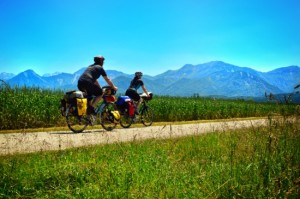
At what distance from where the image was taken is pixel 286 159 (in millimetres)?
4602

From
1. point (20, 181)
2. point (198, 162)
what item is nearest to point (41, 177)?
→ point (20, 181)

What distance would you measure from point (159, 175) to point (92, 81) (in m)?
7.64

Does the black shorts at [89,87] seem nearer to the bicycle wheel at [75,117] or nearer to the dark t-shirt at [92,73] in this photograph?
the dark t-shirt at [92,73]

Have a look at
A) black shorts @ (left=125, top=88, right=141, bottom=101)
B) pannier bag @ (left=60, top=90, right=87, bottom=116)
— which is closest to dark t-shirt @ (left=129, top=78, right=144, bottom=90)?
black shorts @ (left=125, top=88, right=141, bottom=101)

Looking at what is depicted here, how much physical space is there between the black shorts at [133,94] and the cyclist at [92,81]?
3569 millimetres

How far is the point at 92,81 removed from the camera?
12664 millimetres

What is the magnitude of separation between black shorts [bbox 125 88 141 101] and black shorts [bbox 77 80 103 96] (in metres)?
3.71

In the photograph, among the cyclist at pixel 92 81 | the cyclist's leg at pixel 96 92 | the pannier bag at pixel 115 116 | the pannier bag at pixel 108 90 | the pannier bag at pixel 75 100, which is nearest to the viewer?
the pannier bag at pixel 75 100

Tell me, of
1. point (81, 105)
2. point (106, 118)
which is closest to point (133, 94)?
point (106, 118)

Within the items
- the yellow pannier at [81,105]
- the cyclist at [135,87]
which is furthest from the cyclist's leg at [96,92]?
the cyclist at [135,87]

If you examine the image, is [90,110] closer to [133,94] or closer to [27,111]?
[133,94]

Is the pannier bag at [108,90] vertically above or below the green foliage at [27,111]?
above

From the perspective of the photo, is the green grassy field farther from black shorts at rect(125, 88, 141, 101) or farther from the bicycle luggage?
black shorts at rect(125, 88, 141, 101)

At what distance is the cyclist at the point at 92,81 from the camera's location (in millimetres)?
12617
